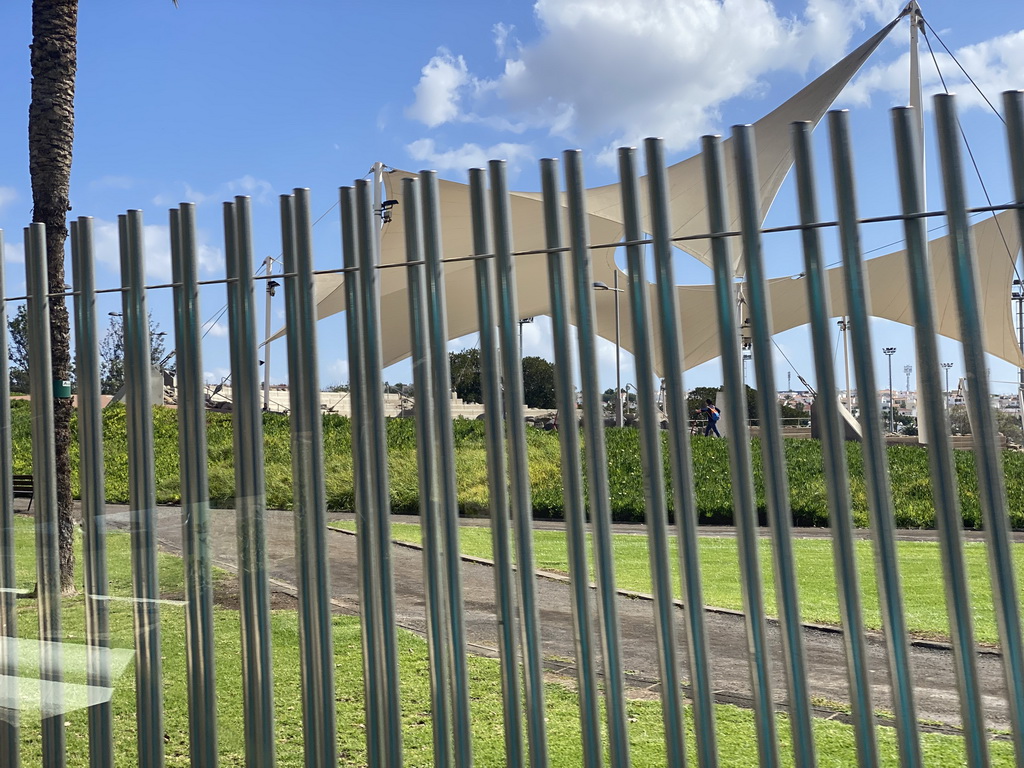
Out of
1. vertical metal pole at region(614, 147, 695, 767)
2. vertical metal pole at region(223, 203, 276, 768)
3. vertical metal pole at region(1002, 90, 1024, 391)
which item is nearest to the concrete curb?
vertical metal pole at region(223, 203, 276, 768)

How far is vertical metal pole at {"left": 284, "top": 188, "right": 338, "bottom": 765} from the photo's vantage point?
3.35 meters

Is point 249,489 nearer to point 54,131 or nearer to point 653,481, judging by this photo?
point 653,481

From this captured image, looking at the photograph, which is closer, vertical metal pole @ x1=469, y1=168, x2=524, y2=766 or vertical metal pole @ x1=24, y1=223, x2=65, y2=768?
vertical metal pole @ x1=469, y1=168, x2=524, y2=766

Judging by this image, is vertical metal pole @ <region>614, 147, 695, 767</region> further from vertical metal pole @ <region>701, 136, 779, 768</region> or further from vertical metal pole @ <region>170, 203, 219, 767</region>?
vertical metal pole @ <region>170, 203, 219, 767</region>

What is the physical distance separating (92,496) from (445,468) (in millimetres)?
1556

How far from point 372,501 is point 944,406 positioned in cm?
179

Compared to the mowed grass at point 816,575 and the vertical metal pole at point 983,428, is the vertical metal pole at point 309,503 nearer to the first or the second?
the vertical metal pole at point 983,428

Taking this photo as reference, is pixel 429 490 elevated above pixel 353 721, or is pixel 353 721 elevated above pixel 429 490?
pixel 429 490

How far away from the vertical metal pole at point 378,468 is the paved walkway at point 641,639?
0.74 metres

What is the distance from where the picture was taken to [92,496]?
3740 mm

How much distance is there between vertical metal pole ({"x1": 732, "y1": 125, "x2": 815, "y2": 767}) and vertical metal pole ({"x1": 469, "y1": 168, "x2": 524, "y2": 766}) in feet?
2.65


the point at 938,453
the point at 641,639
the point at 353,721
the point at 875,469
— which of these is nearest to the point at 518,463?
the point at 875,469

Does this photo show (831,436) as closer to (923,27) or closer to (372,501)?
(372,501)

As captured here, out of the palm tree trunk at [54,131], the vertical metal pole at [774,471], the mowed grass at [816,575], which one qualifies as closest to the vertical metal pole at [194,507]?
the vertical metal pole at [774,471]
